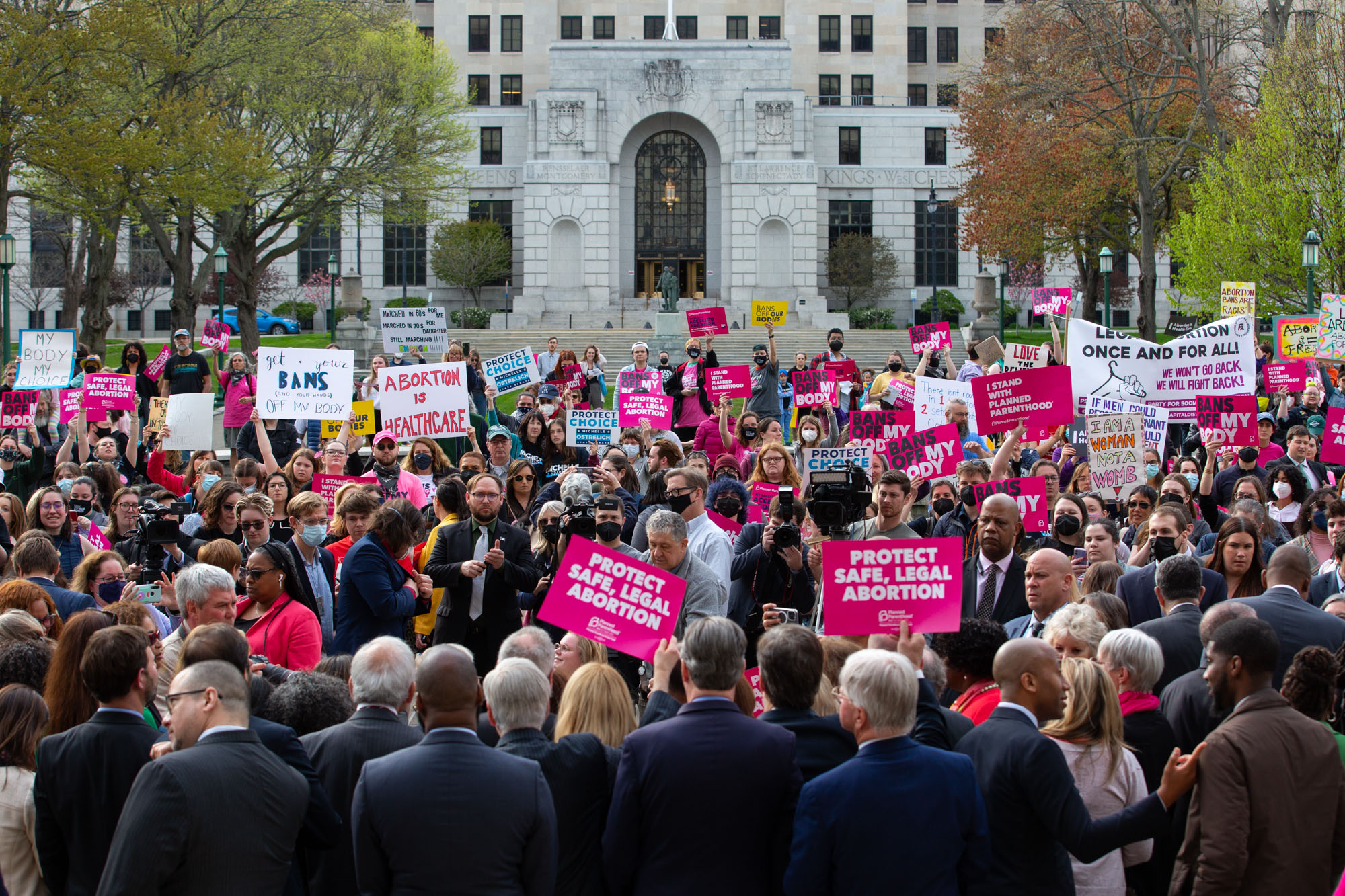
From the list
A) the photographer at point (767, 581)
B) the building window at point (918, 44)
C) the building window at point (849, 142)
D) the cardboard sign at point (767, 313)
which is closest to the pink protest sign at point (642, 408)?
the photographer at point (767, 581)

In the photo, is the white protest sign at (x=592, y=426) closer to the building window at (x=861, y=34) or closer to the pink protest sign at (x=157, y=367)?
the pink protest sign at (x=157, y=367)

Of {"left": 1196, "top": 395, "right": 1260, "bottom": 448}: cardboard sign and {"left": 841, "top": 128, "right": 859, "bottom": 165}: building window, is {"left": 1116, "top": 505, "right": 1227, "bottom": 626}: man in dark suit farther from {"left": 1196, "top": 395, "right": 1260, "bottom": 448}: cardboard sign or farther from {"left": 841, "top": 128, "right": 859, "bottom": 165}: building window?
{"left": 841, "top": 128, "right": 859, "bottom": 165}: building window

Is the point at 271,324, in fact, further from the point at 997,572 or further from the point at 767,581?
the point at 997,572

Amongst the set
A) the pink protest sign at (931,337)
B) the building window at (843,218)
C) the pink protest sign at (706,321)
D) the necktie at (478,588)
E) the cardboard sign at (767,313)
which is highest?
the building window at (843,218)

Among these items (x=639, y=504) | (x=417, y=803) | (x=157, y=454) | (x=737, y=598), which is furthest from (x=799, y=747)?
(x=157, y=454)

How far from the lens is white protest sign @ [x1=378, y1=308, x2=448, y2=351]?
2478 centimetres

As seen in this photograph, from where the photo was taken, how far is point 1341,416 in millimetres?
13031

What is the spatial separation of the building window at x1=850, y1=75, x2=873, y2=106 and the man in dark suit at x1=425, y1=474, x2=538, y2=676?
65.8m

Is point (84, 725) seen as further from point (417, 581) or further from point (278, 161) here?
point (278, 161)

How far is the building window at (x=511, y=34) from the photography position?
7119 centimetres

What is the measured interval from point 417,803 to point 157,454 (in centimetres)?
1091

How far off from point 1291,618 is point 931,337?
14921mm

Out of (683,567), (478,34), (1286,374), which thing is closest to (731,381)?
(1286,374)

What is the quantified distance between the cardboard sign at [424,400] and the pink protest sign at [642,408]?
238cm
